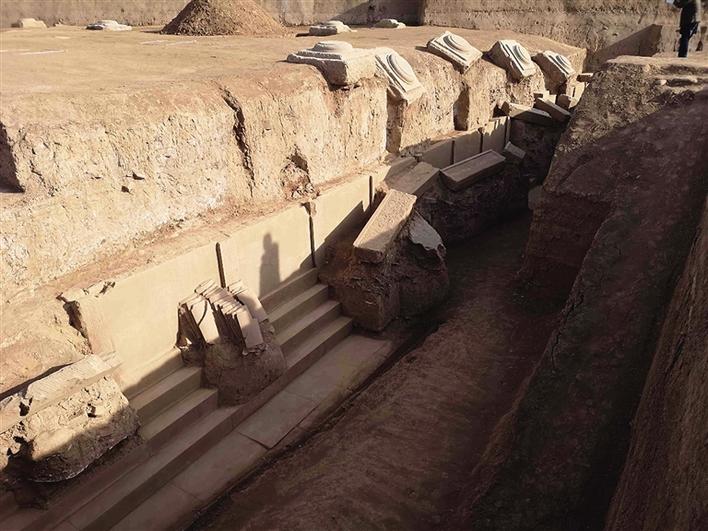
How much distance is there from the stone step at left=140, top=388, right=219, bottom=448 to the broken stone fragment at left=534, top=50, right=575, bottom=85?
8215mm

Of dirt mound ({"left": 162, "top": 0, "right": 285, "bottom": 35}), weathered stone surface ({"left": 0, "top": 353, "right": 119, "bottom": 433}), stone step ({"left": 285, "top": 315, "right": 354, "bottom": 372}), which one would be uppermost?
dirt mound ({"left": 162, "top": 0, "right": 285, "bottom": 35})

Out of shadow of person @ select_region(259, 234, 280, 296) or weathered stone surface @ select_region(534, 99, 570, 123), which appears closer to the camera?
shadow of person @ select_region(259, 234, 280, 296)

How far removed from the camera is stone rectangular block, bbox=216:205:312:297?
14.4ft

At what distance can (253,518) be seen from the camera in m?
3.38

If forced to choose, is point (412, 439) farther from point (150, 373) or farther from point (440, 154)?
point (440, 154)

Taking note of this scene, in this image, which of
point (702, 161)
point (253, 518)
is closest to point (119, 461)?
point (253, 518)

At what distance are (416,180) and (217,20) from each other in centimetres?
622

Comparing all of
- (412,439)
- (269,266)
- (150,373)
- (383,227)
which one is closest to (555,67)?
(383,227)

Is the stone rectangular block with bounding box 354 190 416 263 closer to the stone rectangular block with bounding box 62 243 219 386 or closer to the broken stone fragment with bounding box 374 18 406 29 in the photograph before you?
the stone rectangular block with bounding box 62 243 219 386

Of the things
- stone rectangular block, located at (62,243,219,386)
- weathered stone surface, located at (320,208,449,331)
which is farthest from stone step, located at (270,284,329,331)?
stone rectangular block, located at (62,243,219,386)

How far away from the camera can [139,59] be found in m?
6.32

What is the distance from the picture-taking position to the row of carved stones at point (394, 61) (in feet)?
18.2

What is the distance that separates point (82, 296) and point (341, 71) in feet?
11.3

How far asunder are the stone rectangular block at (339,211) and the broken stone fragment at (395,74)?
122 centimetres
